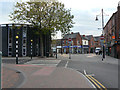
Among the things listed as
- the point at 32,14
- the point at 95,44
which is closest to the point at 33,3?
the point at 32,14

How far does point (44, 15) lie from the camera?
2709 cm

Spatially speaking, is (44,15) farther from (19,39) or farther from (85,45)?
(85,45)

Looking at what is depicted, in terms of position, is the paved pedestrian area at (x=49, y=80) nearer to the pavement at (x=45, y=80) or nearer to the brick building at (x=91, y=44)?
the pavement at (x=45, y=80)

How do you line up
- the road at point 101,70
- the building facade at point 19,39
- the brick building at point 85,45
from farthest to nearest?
the brick building at point 85,45 → the building facade at point 19,39 → the road at point 101,70

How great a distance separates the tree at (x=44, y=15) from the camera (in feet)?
86.4

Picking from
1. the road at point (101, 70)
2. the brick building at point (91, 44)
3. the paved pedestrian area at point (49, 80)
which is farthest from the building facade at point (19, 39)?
the brick building at point (91, 44)

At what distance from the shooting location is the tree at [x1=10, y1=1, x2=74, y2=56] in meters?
26.3

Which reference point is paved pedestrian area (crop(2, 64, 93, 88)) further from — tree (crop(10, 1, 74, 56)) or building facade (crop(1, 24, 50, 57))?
building facade (crop(1, 24, 50, 57))

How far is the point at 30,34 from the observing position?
108ft

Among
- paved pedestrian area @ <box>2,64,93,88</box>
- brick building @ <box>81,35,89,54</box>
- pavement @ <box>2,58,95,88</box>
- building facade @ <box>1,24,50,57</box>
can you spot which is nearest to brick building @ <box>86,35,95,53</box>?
brick building @ <box>81,35,89,54</box>

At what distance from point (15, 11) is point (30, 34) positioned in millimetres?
7809

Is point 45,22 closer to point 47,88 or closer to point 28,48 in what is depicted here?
point 28,48

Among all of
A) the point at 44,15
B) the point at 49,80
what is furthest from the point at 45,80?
the point at 44,15

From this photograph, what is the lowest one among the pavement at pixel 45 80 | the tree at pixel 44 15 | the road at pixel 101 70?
the road at pixel 101 70
